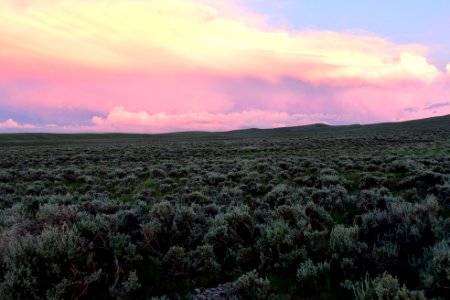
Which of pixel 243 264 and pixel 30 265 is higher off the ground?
pixel 30 265

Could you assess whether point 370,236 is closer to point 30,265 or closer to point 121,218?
point 121,218

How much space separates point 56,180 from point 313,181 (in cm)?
1457

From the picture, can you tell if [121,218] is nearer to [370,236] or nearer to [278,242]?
[278,242]

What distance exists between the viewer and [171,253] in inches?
229

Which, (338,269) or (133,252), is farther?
(133,252)

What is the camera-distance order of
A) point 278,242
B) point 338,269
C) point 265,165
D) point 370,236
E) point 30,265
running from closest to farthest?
point 30,265
point 338,269
point 278,242
point 370,236
point 265,165

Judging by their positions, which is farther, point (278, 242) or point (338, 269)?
point (278, 242)

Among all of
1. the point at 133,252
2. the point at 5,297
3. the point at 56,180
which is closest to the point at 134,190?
the point at 56,180

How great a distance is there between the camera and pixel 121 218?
759cm

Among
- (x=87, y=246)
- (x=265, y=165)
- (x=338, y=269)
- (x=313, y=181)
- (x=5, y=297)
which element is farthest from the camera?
(x=265, y=165)

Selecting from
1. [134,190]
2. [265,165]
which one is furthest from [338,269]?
[265,165]

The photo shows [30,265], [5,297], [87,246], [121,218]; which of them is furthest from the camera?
[121,218]

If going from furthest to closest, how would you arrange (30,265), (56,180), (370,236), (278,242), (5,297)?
(56,180)
(370,236)
(278,242)
(30,265)
(5,297)

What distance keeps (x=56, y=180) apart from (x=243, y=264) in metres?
16.9
